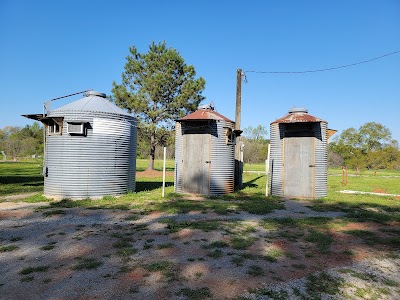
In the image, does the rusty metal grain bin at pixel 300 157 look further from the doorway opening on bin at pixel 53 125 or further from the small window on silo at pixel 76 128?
the doorway opening on bin at pixel 53 125

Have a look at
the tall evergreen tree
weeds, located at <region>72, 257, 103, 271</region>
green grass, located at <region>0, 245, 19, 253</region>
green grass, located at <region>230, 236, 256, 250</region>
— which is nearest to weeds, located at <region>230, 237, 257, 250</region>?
green grass, located at <region>230, 236, 256, 250</region>

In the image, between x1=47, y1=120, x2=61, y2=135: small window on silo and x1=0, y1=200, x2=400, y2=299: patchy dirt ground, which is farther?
x1=47, y1=120, x2=61, y2=135: small window on silo

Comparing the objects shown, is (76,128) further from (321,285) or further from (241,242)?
(321,285)

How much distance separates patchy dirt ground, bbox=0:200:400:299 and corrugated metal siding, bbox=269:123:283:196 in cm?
614

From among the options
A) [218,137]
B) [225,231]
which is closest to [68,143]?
[218,137]

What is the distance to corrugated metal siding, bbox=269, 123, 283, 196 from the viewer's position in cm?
1562

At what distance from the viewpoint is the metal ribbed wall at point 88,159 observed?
43.0ft

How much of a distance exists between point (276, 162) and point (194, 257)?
36.0 feet

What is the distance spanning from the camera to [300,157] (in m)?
15.1

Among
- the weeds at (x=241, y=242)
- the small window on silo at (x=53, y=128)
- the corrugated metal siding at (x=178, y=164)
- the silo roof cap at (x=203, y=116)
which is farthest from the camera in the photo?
the corrugated metal siding at (x=178, y=164)

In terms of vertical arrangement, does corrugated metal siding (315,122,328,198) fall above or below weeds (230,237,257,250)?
above

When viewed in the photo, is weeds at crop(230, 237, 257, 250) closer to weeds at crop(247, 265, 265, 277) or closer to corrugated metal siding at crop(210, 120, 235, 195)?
weeds at crop(247, 265, 265, 277)

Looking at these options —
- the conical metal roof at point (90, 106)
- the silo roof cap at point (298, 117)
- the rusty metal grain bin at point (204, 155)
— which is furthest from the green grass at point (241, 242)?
the conical metal roof at point (90, 106)

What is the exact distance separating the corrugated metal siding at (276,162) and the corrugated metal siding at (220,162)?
8.16ft
